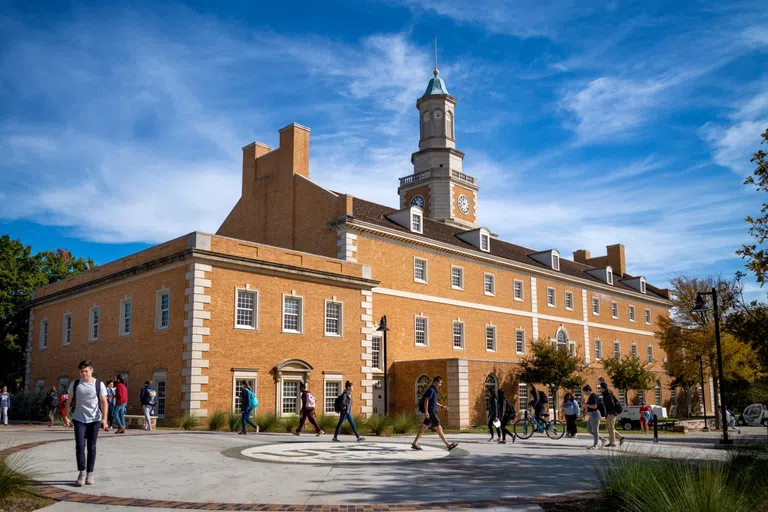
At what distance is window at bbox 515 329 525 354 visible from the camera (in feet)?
150

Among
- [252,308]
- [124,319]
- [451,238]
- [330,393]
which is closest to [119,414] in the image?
[252,308]

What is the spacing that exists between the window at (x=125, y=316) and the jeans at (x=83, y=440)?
2014 centimetres

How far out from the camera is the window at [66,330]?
114 feet

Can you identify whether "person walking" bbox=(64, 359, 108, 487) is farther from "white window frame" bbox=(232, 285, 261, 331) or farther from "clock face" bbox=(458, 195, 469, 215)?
"clock face" bbox=(458, 195, 469, 215)

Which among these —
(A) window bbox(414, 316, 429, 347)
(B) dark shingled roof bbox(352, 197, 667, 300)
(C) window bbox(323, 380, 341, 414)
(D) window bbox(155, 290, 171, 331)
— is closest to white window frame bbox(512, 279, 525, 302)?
(B) dark shingled roof bbox(352, 197, 667, 300)

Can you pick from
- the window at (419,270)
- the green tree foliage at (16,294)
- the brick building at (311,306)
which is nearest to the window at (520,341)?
the brick building at (311,306)

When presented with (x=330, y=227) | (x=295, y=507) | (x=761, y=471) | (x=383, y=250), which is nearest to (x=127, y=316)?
(x=330, y=227)

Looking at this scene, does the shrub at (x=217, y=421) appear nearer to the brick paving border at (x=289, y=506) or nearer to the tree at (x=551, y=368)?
the brick paving border at (x=289, y=506)

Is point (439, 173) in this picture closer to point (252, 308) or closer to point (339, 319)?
point (339, 319)

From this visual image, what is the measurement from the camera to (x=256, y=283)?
28.1 m

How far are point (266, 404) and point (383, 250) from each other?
11.9 m

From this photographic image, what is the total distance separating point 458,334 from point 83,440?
31805mm

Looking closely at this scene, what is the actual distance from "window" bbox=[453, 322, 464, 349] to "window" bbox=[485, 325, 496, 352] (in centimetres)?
270

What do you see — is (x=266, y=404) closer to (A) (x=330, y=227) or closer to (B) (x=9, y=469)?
(A) (x=330, y=227)
